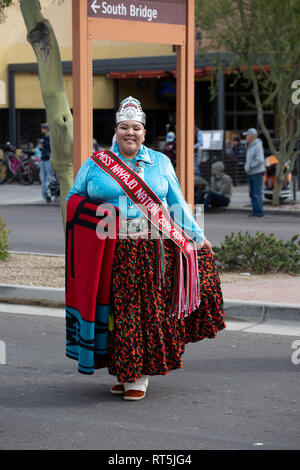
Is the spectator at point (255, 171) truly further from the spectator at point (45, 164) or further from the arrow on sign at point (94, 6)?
the arrow on sign at point (94, 6)

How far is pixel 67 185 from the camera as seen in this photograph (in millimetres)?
10336

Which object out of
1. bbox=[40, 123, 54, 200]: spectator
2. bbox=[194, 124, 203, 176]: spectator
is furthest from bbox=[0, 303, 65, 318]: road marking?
bbox=[194, 124, 203, 176]: spectator

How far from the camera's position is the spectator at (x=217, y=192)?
1900 centimetres

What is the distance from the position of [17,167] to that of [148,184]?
841 inches

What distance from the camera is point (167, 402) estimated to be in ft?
19.3

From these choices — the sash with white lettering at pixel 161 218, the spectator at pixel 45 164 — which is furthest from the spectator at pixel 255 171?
the sash with white lettering at pixel 161 218

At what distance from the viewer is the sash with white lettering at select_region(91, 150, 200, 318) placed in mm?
5832

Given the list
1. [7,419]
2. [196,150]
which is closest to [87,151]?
[7,419]

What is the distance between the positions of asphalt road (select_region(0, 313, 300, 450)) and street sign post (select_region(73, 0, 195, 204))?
8.09 feet

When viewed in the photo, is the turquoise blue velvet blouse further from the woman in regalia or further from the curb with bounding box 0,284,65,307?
the curb with bounding box 0,284,65,307

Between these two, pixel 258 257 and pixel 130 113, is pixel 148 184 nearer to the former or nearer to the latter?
pixel 130 113

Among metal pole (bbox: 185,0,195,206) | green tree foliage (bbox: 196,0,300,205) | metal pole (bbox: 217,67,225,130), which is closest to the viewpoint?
metal pole (bbox: 185,0,195,206)

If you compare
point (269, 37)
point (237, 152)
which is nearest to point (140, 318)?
point (269, 37)

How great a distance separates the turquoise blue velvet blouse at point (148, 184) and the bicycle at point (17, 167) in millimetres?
20925
